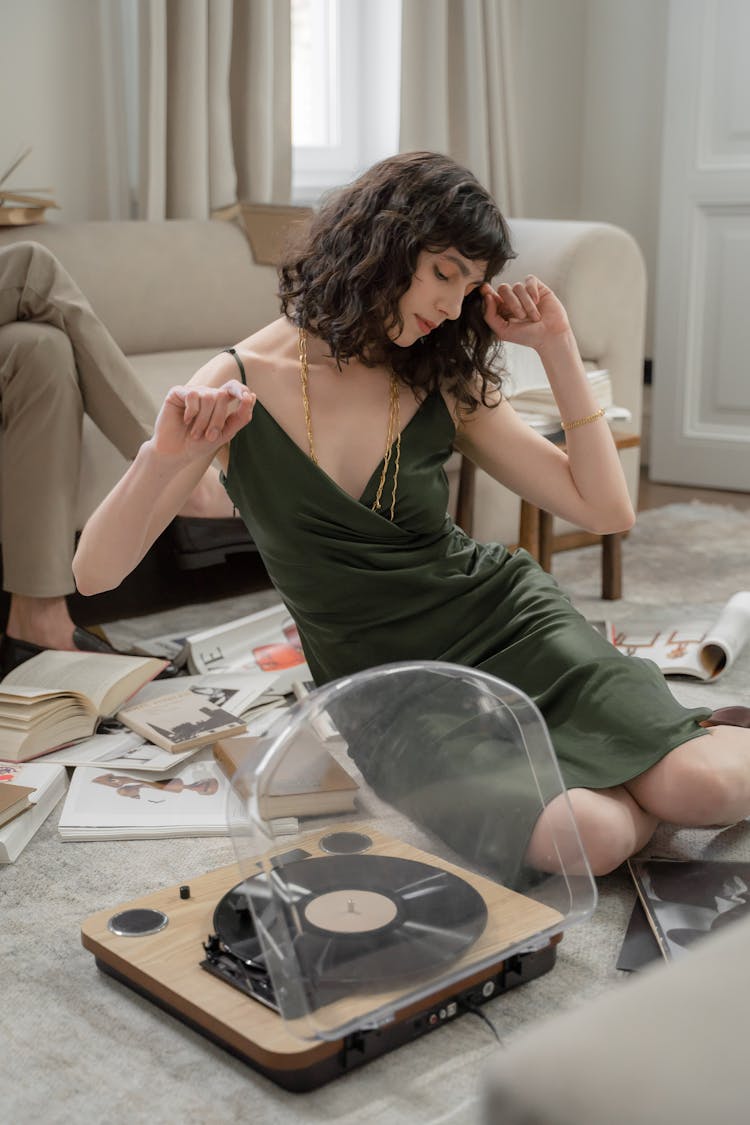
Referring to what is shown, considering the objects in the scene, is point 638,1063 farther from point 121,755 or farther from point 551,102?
point 551,102

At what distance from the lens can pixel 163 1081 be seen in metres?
1.24

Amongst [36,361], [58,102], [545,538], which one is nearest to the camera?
[36,361]

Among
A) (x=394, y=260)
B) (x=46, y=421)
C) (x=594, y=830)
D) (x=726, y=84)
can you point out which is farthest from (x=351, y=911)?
(x=726, y=84)

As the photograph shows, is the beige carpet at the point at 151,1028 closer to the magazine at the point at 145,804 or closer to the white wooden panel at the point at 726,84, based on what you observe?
the magazine at the point at 145,804

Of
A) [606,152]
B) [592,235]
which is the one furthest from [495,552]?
[606,152]

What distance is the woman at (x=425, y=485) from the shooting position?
1602 millimetres

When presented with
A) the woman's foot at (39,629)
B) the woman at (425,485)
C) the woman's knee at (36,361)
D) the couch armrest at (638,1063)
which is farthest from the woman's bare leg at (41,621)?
the couch armrest at (638,1063)

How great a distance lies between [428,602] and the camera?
1799mm

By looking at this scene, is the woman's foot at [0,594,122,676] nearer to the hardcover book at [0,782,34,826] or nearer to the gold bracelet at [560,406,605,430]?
the hardcover book at [0,782,34,826]

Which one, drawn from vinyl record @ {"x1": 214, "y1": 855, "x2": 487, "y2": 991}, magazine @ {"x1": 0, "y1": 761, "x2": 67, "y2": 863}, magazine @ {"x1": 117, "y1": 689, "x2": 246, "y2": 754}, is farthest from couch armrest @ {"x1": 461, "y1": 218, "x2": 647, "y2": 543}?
vinyl record @ {"x1": 214, "y1": 855, "x2": 487, "y2": 991}

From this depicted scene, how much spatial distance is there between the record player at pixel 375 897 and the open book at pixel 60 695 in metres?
0.60

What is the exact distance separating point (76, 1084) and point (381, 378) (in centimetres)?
97

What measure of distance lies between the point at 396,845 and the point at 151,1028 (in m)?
0.31

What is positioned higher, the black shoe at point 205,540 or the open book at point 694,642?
the black shoe at point 205,540
